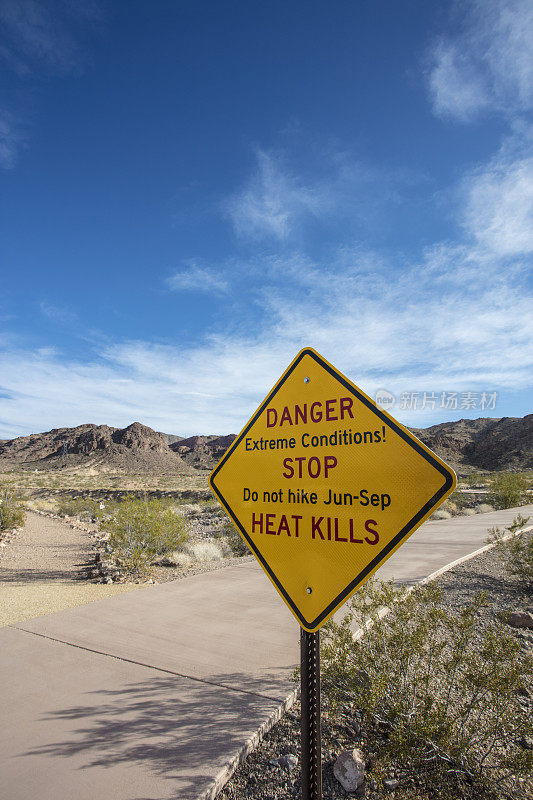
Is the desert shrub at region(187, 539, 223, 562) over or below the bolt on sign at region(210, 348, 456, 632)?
below

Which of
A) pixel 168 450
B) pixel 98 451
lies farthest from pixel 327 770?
pixel 168 450

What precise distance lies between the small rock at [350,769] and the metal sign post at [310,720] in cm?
104

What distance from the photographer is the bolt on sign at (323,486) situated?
5.97ft

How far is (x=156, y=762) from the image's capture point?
2.84 meters

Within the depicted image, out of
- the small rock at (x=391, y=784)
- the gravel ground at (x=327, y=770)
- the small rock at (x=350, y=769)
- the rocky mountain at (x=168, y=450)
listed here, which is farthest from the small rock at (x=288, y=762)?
the rocky mountain at (x=168, y=450)

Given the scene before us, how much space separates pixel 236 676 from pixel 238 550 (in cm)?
800

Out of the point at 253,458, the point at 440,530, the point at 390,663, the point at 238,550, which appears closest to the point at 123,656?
the point at 390,663

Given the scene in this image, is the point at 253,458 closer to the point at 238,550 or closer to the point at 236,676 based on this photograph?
the point at 236,676

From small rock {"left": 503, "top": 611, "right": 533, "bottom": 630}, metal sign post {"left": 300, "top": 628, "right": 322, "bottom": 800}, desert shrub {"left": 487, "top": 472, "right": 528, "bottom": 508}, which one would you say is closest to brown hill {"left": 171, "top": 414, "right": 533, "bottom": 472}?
desert shrub {"left": 487, "top": 472, "right": 528, "bottom": 508}

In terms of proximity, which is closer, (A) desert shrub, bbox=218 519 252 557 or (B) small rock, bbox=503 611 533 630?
(B) small rock, bbox=503 611 533 630

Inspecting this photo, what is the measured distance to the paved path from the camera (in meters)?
2.76

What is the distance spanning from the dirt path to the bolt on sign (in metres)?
5.34

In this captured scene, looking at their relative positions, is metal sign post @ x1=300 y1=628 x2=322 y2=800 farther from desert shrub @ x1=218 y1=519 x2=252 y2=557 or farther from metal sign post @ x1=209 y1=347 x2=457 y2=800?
desert shrub @ x1=218 y1=519 x2=252 y2=557

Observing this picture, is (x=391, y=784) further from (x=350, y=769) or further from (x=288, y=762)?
(x=288, y=762)
